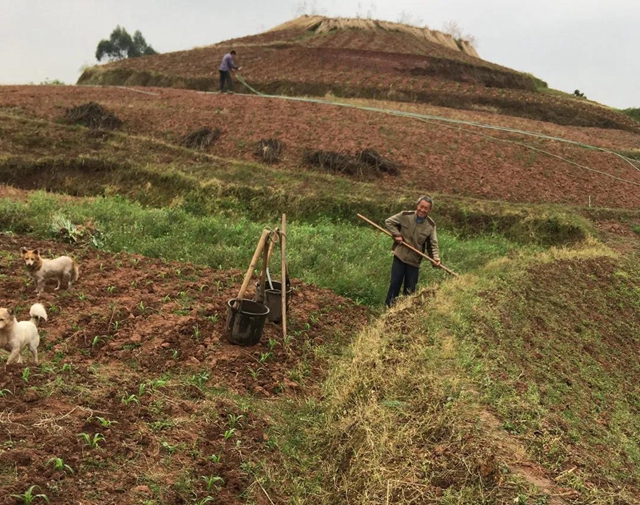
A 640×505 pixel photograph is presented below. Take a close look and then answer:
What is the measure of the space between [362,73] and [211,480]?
2520 centimetres

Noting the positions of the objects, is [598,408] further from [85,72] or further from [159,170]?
Answer: [85,72]

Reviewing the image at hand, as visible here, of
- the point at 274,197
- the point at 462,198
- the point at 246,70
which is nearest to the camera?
the point at 274,197

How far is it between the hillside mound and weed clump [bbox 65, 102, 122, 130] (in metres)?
8.65

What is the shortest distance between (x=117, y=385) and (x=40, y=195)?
25.1ft

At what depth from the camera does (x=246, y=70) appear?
86.3 feet

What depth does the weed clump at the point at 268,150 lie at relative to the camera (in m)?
14.9

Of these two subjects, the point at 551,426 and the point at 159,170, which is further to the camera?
the point at 159,170

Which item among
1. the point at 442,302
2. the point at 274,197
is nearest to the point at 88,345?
the point at 442,302

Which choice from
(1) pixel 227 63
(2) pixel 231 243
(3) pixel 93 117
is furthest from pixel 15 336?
(1) pixel 227 63

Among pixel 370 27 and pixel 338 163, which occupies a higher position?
pixel 370 27

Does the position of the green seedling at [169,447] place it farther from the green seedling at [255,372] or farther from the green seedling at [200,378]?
the green seedling at [255,372]

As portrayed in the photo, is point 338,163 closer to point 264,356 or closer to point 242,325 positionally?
point 242,325

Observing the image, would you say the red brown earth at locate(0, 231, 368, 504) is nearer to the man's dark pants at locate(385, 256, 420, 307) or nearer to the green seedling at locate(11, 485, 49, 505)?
the green seedling at locate(11, 485, 49, 505)

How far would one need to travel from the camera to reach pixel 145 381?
4754mm
